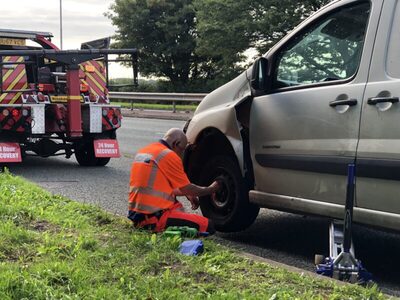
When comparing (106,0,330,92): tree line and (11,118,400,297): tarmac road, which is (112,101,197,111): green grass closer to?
(106,0,330,92): tree line

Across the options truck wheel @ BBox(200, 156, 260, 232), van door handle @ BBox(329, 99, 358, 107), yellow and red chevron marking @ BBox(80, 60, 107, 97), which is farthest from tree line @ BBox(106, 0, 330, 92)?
van door handle @ BBox(329, 99, 358, 107)

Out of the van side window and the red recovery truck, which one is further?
the red recovery truck

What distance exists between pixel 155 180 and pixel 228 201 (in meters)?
0.75

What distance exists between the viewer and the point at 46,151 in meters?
9.76

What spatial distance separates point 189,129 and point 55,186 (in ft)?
10.1

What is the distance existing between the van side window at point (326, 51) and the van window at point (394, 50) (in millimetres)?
253

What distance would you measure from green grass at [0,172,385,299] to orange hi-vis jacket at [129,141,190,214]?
0.89 feet

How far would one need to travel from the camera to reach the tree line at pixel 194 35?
3278 cm

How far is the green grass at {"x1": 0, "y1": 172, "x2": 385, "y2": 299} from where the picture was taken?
128 inches

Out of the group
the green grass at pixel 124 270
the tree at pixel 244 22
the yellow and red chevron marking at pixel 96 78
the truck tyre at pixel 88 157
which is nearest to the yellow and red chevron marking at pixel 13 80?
the yellow and red chevron marking at pixel 96 78

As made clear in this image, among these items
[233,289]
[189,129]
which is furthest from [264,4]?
[233,289]

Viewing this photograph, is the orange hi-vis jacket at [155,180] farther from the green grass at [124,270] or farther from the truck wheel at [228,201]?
the truck wheel at [228,201]

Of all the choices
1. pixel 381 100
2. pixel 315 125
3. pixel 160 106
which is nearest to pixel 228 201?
pixel 315 125

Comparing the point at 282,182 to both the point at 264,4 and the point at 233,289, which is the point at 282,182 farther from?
the point at 264,4
